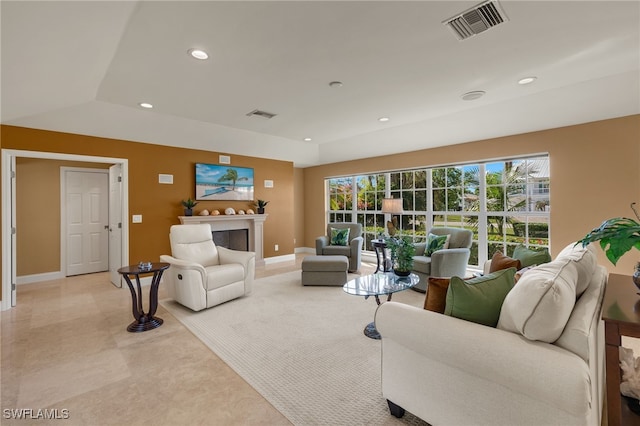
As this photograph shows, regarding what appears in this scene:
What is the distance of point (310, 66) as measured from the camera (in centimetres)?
283

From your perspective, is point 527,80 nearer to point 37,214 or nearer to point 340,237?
point 340,237

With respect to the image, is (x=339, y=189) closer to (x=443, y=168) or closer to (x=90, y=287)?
(x=443, y=168)

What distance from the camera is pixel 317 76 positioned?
306cm

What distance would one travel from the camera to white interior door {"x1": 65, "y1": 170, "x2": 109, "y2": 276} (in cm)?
532

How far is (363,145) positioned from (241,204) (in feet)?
9.12

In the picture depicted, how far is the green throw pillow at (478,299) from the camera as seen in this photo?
1.49 m

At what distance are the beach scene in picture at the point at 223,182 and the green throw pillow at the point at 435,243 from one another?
11.8ft

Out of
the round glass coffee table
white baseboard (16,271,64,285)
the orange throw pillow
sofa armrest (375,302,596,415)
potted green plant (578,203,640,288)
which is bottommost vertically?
white baseboard (16,271,64,285)

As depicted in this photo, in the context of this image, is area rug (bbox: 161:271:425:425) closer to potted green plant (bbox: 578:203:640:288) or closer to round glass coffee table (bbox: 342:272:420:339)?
round glass coffee table (bbox: 342:272:420:339)

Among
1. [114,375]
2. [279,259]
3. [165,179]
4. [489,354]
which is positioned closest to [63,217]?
[165,179]

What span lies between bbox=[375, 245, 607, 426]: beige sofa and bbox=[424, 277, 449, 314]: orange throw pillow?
11 cm

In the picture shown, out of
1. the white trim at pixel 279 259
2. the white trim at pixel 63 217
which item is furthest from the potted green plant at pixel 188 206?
the white trim at pixel 63 217

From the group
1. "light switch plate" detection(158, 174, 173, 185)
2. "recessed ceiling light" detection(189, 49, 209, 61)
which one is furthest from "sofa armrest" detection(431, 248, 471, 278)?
"light switch plate" detection(158, 174, 173, 185)

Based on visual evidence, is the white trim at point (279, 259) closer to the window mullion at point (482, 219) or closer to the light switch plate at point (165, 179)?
the light switch plate at point (165, 179)
